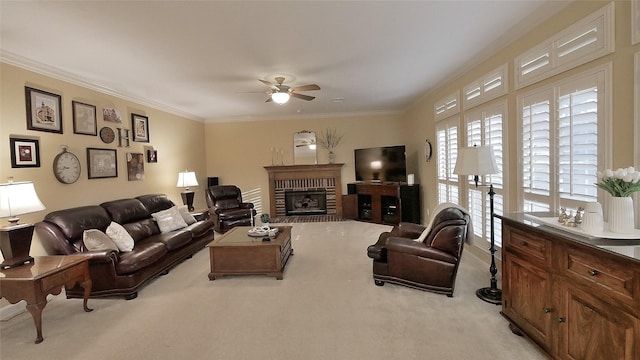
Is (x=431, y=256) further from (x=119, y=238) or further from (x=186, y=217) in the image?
(x=186, y=217)

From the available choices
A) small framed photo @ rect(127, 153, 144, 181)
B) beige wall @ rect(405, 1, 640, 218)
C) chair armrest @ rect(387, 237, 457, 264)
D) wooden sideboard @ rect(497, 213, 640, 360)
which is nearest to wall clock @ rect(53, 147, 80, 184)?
small framed photo @ rect(127, 153, 144, 181)

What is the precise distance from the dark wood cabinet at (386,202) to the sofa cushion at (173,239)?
4.15 m

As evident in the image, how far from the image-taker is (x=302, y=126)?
8.02 m

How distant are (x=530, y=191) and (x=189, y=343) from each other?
359cm

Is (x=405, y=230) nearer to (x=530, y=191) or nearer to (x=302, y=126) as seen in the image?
(x=530, y=191)

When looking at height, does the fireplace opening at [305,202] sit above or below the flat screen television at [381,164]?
below

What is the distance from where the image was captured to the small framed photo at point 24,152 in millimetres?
3229

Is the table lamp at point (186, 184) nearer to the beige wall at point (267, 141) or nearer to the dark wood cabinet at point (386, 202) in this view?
the beige wall at point (267, 141)

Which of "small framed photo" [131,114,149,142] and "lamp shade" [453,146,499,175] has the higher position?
"small framed photo" [131,114,149,142]

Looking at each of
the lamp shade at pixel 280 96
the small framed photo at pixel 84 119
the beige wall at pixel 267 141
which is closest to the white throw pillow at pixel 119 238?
the small framed photo at pixel 84 119

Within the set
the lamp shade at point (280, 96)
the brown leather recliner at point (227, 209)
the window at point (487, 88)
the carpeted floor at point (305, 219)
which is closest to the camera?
the window at point (487, 88)

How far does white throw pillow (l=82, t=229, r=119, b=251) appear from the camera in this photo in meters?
3.37

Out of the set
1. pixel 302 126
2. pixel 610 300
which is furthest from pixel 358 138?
pixel 610 300

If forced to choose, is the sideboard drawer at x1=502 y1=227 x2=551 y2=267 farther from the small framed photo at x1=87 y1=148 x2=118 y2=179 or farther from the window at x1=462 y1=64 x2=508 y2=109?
the small framed photo at x1=87 y1=148 x2=118 y2=179
